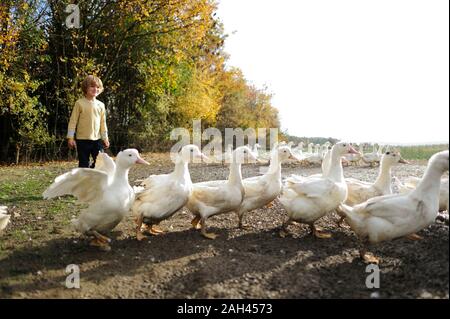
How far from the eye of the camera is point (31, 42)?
14070 mm

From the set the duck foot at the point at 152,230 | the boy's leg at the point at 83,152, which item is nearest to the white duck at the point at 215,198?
the duck foot at the point at 152,230

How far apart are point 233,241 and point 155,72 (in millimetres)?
14376

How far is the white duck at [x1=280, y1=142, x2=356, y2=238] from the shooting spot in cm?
490

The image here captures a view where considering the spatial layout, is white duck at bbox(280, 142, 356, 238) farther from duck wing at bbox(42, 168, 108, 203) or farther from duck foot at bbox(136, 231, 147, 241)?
duck wing at bbox(42, 168, 108, 203)

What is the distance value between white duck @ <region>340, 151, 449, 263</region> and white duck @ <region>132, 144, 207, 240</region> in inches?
83.1

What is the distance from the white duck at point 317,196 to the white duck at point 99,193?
2083mm

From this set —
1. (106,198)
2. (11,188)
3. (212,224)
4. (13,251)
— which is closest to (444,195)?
(212,224)

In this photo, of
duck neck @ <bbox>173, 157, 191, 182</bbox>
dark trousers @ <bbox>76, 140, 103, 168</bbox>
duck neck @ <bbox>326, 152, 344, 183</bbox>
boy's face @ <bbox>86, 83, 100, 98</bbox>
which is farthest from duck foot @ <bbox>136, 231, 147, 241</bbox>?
boy's face @ <bbox>86, 83, 100, 98</bbox>

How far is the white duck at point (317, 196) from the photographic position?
4.90 meters

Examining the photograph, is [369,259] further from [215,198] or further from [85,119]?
[85,119]

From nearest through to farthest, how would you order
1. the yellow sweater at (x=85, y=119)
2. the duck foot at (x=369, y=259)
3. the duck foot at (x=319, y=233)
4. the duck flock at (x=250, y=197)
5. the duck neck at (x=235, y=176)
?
the duck flock at (x=250, y=197)
the duck foot at (x=369, y=259)
the duck foot at (x=319, y=233)
the duck neck at (x=235, y=176)
the yellow sweater at (x=85, y=119)

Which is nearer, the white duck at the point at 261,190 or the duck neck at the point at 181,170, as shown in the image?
the duck neck at the point at 181,170

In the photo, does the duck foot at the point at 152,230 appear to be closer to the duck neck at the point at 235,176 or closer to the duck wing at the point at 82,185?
the duck wing at the point at 82,185

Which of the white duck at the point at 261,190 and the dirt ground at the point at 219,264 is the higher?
the white duck at the point at 261,190
